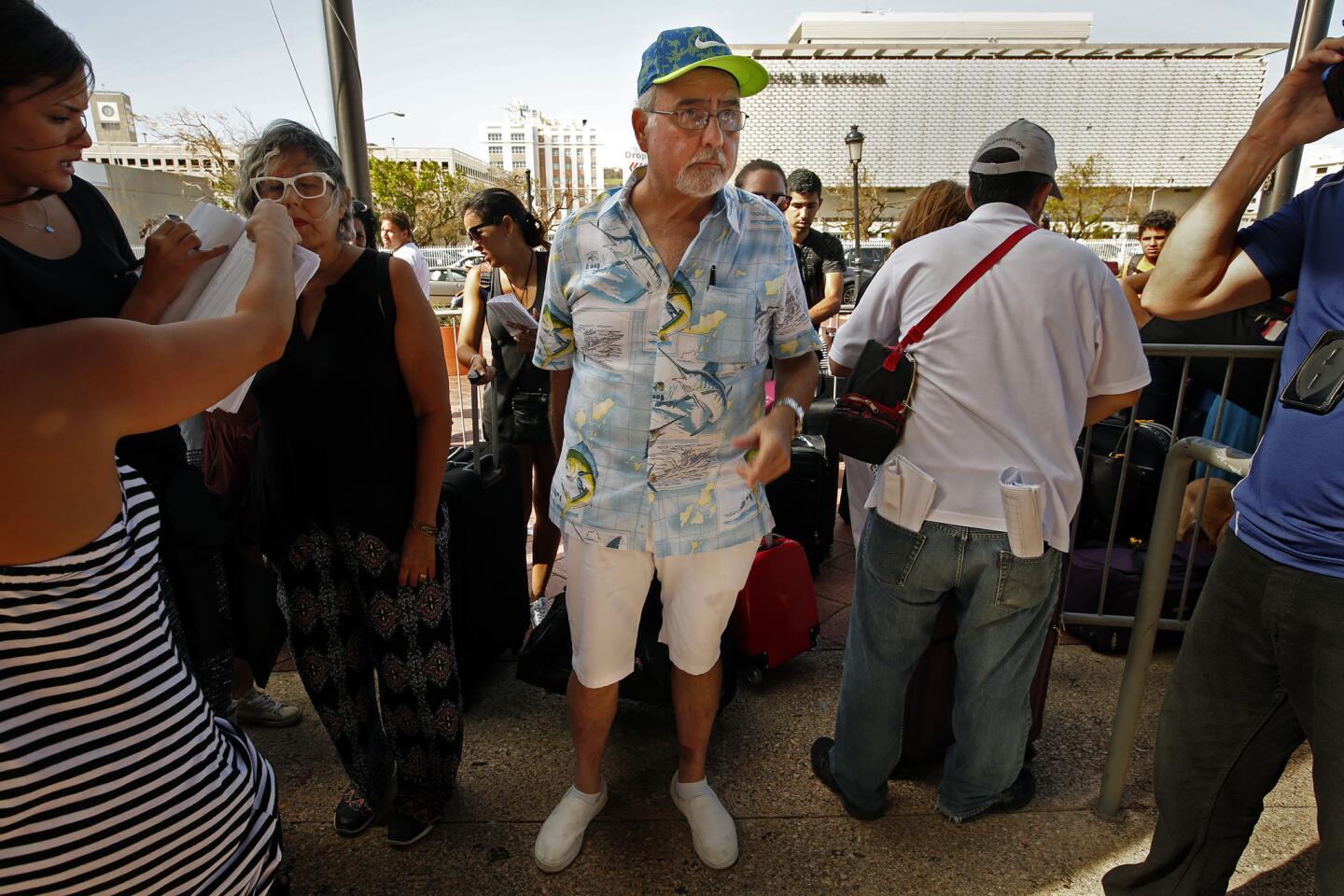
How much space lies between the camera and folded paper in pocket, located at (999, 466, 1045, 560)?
70.8 inches

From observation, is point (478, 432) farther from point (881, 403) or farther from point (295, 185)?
point (881, 403)

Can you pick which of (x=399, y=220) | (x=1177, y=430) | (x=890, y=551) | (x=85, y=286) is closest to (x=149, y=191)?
(x=399, y=220)

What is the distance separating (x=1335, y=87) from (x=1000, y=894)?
1.99 meters

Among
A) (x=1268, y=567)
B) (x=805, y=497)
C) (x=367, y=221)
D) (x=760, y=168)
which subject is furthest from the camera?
(x=760, y=168)

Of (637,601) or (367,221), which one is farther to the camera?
(367,221)

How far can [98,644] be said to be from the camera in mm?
972

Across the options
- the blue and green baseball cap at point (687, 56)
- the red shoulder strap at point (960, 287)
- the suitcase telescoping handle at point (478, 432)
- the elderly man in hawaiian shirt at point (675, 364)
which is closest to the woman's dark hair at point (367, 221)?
the suitcase telescoping handle at point (478, 432)

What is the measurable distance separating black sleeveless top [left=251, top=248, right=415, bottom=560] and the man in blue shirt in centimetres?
185

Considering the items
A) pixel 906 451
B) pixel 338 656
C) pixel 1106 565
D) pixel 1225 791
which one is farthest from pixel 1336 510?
pixel 338 656

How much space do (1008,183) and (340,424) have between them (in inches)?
73.2

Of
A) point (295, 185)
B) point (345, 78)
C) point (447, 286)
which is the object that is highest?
point (345, 78)

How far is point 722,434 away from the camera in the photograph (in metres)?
1.88

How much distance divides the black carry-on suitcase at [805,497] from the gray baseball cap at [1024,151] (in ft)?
5.69

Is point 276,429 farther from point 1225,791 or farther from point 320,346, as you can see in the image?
point 1225,791
